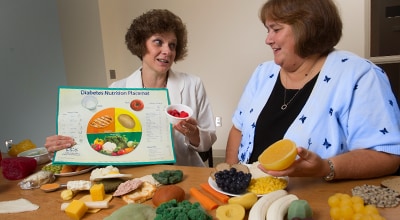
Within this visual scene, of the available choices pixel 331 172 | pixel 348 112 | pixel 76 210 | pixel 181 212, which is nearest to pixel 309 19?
pixel 348 112

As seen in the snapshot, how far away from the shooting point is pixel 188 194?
101cm

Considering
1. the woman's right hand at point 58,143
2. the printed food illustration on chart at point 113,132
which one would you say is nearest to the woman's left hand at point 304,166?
the printed food illustration on chart at point 113,132

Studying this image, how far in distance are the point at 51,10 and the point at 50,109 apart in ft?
3.66

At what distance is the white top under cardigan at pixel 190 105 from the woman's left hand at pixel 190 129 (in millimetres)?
39

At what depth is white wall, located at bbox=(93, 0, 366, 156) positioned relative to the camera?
3.25 metres

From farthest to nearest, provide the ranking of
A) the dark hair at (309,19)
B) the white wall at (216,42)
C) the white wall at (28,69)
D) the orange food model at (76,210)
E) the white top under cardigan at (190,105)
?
the white wall at (216,42)
the white wall at (28,69)
the white top under cardigan at (190,105)
the dark hair at (309,19)
the orange food model at (76,210)

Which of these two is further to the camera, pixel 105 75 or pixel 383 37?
pixel 105 75

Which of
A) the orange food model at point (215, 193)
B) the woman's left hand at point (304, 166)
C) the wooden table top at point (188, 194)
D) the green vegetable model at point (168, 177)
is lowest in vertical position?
the wooden table top at point (188, 194)

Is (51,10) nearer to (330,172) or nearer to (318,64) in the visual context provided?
(318,64)

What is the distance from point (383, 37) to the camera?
3051mm

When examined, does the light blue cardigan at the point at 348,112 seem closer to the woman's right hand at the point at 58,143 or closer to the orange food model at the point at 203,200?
the orange food model at the point at 203,200

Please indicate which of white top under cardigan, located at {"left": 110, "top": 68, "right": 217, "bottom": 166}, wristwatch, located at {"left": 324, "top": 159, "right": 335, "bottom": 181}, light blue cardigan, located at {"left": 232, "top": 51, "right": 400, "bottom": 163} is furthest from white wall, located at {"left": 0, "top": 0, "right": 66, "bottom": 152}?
wristwatch, located at {"left": 324, "top": 159, "right": 335, "bottom": 181}

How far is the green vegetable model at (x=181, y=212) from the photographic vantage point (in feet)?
2.54

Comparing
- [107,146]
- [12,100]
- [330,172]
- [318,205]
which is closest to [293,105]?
[330,172]
